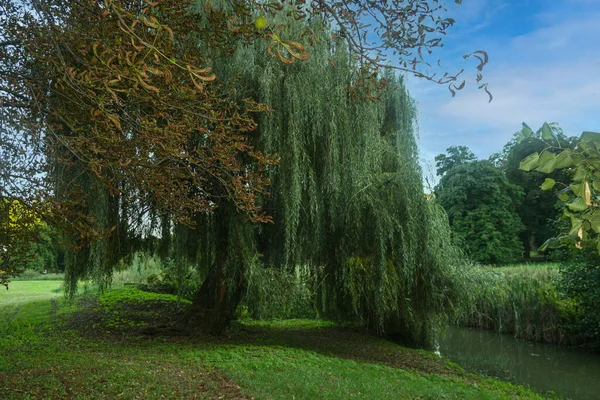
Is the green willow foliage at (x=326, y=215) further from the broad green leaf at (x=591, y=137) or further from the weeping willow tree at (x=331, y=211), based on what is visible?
the broad green leaf at (x=591, y=137)

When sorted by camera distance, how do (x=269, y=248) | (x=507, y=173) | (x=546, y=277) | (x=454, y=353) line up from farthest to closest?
(x=507, y=173)
(x=546, y=277)
(x=454, y=353)
(x=269, y=248)

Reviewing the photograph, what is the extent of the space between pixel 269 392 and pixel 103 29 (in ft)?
13.5

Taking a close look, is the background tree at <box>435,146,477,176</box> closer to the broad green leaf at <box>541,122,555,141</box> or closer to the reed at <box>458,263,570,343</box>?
the reed at <box>458,263,570,343</box>

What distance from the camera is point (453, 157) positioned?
32.9 m

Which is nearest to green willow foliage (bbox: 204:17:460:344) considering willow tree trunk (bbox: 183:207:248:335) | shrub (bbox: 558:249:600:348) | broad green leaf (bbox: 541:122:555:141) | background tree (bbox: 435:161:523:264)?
willow tree trunk (bbox: 183:207:248:335)

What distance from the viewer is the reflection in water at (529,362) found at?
27.2 ft

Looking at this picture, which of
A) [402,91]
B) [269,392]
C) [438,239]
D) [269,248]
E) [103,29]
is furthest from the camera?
[402,91]

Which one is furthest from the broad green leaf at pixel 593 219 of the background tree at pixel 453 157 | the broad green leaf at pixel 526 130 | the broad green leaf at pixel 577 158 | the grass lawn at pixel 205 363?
the background tree at pixel 453 157

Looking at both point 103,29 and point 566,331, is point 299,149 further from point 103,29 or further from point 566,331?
point 566,331

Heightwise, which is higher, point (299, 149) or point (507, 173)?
point (507, 173)

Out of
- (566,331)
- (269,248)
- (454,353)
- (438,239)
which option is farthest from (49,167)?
(566,331)

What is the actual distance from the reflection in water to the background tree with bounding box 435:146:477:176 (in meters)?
22.1

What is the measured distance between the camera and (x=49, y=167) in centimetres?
455

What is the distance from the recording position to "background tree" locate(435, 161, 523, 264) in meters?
25.6
